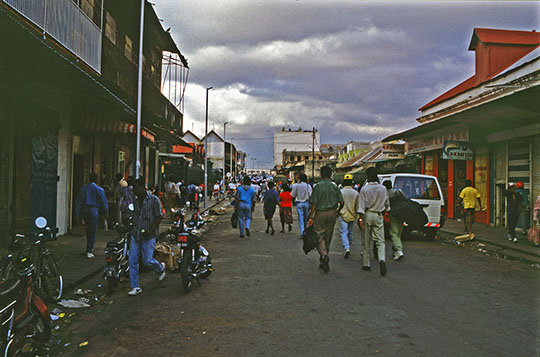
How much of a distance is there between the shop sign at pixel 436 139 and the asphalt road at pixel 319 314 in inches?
443

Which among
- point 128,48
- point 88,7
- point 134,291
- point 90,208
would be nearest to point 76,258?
point 90,208

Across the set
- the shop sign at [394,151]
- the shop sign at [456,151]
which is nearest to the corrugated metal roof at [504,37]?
the shop sign at [456,151]

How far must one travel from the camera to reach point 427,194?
1302 centimetres

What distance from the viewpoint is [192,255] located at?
6.64 m

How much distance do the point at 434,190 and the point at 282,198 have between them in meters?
4.81

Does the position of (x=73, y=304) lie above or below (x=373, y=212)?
below

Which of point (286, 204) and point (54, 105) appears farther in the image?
point (286, 204)

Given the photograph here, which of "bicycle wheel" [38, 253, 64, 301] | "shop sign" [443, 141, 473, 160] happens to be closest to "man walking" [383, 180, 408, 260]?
"bicycle wheel" [38, 253, 64, 301]

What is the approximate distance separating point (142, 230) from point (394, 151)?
22.1 metres

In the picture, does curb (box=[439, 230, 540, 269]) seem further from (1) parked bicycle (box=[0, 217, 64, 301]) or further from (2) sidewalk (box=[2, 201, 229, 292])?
(1) parked bicycle (box=[0, 217, 64, 301])

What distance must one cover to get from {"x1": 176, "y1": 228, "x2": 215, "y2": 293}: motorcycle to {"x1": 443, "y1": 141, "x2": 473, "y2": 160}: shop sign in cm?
1399

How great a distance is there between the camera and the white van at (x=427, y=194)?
12.8m

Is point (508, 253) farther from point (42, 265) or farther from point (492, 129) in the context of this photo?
point (42, 265)

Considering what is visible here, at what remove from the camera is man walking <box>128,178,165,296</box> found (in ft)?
20.7
